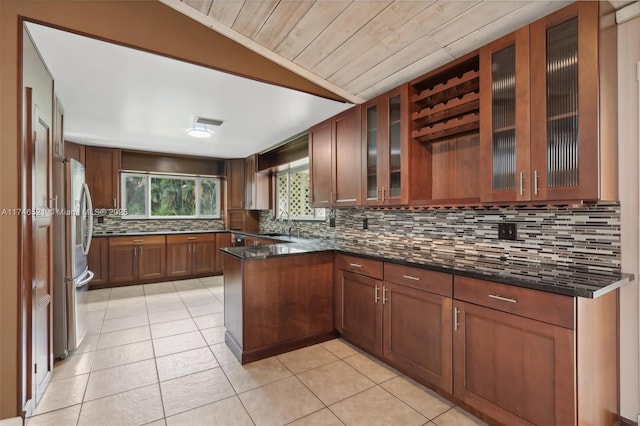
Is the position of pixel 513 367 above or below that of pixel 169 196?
below

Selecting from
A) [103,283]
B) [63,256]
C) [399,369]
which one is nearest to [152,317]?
[63,256]

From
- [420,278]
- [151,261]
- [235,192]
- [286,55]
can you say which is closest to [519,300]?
[420,278]

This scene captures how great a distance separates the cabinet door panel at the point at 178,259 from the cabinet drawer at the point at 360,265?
12.5 feet

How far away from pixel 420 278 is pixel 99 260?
5158 millimetres

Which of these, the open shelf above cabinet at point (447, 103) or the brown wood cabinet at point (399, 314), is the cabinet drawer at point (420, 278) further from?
the open shelf above cabinet at point (447, 103)

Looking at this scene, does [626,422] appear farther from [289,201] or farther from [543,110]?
[289,201]

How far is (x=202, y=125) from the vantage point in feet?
12.4

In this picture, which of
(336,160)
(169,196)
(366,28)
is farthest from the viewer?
(169,196)

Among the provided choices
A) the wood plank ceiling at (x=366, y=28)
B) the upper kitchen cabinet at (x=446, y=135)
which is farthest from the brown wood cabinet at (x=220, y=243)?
the upper kitchen cabinet at (x=446, y=135)

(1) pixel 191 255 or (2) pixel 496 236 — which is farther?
(1) pixel 191 255

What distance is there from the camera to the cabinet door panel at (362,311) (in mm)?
2512

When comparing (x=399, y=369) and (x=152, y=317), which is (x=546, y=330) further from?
(x=152, y=317)

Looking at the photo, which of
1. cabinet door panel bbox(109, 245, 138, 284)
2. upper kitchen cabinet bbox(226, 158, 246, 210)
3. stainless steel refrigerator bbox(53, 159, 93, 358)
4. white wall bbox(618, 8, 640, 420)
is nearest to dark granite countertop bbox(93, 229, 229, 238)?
cabinet door panel bbox(109, 245, 138, 284)

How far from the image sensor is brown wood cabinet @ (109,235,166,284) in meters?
5.07
